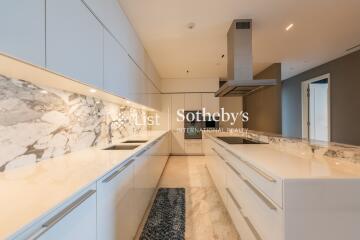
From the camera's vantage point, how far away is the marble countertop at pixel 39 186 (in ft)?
2.16

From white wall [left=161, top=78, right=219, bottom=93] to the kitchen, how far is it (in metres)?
1.50

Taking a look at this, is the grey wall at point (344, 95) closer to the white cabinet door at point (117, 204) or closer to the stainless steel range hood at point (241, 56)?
the stainless steel range hood at point (241, 56)

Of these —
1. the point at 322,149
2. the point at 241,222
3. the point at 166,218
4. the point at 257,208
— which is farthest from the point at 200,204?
the point at 322,149

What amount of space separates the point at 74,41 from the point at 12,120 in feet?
2.16

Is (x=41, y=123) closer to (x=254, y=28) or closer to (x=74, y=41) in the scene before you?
(x=74, y=41)

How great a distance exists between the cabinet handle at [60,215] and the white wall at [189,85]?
5.50 metres

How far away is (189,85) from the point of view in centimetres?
634

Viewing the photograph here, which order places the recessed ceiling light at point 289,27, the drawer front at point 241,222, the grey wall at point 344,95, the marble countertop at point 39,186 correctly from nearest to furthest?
the marble countertop at point 39,186
the drawer front at point 241,222
the recessed ceiling light at point 289,27
the grey wall at point 344,95

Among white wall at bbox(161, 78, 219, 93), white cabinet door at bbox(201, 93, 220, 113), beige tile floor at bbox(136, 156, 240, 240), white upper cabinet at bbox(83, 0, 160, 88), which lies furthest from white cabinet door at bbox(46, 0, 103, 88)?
white cabinet door at bbox(201, 93, 220, 113)

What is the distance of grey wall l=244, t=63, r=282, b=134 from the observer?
15.7ft

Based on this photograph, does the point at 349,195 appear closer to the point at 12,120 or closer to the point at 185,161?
the point at 12,120

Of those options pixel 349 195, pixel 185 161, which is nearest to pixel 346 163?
pixel 349 195

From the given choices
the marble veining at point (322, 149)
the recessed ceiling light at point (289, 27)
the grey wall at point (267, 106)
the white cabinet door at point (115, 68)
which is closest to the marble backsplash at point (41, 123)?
the white cabinet door at point (115, 68)

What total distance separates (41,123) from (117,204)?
87cm
